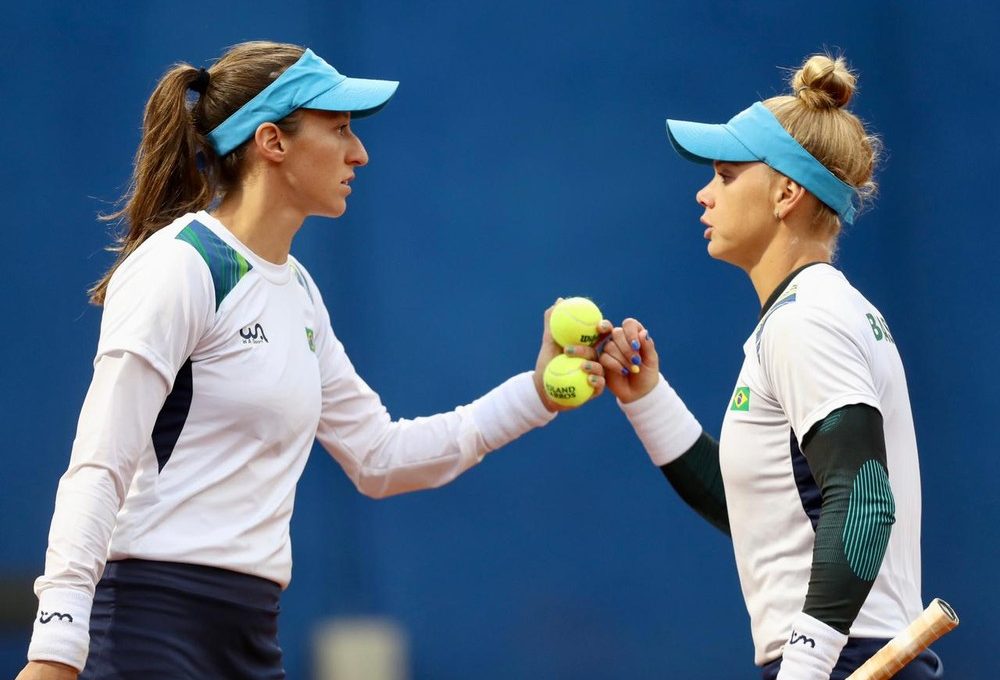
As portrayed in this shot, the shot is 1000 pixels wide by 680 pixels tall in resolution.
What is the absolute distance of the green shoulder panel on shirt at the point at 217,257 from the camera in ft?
8.02

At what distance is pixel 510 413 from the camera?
3.17 meters

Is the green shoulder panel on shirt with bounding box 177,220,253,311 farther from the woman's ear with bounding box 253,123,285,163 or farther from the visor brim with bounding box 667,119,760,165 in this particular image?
the visor brim with bounding box 667,119,760,165

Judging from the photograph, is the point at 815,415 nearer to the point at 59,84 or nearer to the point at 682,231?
the point at 682,231

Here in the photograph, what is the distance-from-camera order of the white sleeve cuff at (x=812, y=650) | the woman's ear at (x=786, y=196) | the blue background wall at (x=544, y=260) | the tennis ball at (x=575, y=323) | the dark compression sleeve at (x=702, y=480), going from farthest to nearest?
the blue background wall at (x=544, y=260)
the tennis ball at (x=575, y=323)
the dark compression sleeve at (x=702, y=480)
the woman's ear at (x=786, y=196)
the white sleeve cuff at (x=812, y=650)

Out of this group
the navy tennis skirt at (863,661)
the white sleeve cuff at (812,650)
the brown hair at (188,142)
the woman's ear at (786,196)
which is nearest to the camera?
the white sleeve cuff at (812,650)

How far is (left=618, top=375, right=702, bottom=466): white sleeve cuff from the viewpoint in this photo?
303cm

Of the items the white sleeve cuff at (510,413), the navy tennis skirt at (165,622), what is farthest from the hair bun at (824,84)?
the navy tennis skirt at (165,622)

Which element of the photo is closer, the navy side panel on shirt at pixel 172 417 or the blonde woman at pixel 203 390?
the blonde woman at pixel 203 390

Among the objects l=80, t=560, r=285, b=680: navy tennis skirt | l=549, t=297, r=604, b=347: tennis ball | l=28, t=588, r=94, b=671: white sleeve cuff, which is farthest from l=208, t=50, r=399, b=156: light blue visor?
l=28, t=588, r=94, b=671: white sleeve cuff

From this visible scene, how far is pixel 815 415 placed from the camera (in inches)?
84.3

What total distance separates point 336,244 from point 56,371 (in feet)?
3.30

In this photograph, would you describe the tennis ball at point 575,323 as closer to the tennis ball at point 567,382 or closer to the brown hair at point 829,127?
the tennis ball at point 567,382

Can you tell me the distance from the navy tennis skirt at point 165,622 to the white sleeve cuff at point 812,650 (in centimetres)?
101

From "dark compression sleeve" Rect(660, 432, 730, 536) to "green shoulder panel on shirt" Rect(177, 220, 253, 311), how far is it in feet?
3.70
